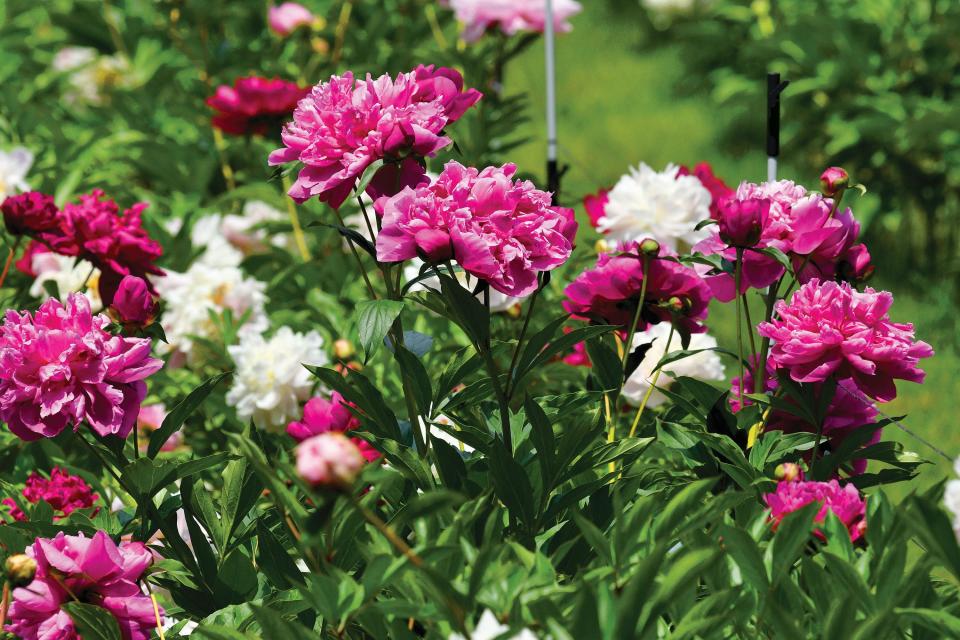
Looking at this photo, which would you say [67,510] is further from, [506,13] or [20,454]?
[506,13]

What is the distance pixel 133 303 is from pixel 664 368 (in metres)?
0.81

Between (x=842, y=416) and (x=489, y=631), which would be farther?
(x=842, y=416)

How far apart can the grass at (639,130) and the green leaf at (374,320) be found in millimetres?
1912

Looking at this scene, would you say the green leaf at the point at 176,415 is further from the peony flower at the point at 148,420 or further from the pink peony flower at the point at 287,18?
the pink peony flower at the point at 287,18

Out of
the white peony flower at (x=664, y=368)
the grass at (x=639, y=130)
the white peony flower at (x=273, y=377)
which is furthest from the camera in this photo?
the grass at (x=639, y=130)

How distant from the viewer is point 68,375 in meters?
1.13

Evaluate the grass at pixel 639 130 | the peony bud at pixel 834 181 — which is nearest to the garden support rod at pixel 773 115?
the peony bud at pixel 834 181

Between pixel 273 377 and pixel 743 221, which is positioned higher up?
pixel 743 221

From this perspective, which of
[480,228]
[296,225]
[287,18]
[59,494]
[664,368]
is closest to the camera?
[480,228]

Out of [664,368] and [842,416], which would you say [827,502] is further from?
[664,368]

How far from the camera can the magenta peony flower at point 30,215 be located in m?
1.58

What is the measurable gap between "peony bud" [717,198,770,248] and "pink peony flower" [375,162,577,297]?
202 mm

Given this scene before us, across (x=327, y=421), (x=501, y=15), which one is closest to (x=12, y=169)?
(x=501, y=15)

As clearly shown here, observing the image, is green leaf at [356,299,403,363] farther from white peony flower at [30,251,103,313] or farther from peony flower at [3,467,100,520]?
white peony flower at [30,251,103,313]
